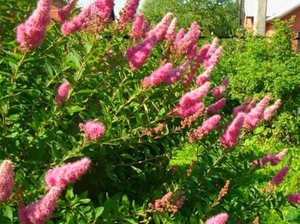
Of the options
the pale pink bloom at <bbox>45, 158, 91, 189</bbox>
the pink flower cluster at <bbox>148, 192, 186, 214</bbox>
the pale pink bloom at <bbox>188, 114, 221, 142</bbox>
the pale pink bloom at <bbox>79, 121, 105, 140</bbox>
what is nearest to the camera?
the pale pink bloom at <bbox>45, 158, 91, 189</bbox>

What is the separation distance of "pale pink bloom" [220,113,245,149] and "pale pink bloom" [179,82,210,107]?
0.58 feet

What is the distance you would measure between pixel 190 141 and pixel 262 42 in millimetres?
6471

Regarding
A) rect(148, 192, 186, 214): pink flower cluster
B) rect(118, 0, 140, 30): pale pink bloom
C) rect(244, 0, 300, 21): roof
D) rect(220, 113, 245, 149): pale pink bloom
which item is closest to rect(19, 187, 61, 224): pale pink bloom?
rect(148, 192, 186, 214): pink flower cluster

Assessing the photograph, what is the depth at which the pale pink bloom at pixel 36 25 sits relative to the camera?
1819 millimetres

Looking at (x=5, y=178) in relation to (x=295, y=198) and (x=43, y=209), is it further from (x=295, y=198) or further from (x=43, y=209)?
(x=295, y=198)

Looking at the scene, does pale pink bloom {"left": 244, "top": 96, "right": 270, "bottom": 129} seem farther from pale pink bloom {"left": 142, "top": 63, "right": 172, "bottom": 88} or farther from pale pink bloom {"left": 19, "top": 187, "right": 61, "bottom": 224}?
pale pink bloom {"left": 19, "top": 187, "right": 61, "bottom": 224}

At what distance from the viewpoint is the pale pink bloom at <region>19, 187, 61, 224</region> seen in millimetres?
1379

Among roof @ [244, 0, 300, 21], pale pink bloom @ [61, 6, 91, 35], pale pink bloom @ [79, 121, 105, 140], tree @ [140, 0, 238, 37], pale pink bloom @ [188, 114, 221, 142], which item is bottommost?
tree @ [140, 0, 238, 37]

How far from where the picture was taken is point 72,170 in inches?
58.9

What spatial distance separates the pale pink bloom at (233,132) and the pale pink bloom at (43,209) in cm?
121

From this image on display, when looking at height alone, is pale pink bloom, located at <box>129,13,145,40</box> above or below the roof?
above

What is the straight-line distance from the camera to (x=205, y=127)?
2607mm

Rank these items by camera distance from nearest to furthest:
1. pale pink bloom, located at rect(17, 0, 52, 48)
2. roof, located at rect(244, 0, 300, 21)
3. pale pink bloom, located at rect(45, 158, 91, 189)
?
1. pale pink bloom, located at rect(45, 158, 91, 189)
2. pale pink bloom, located at rect(17, 0, 52, 48)
3. roof, located at rect(244, 0, 300, 21)

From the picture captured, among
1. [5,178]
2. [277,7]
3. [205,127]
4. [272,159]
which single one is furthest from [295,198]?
[277,7]
